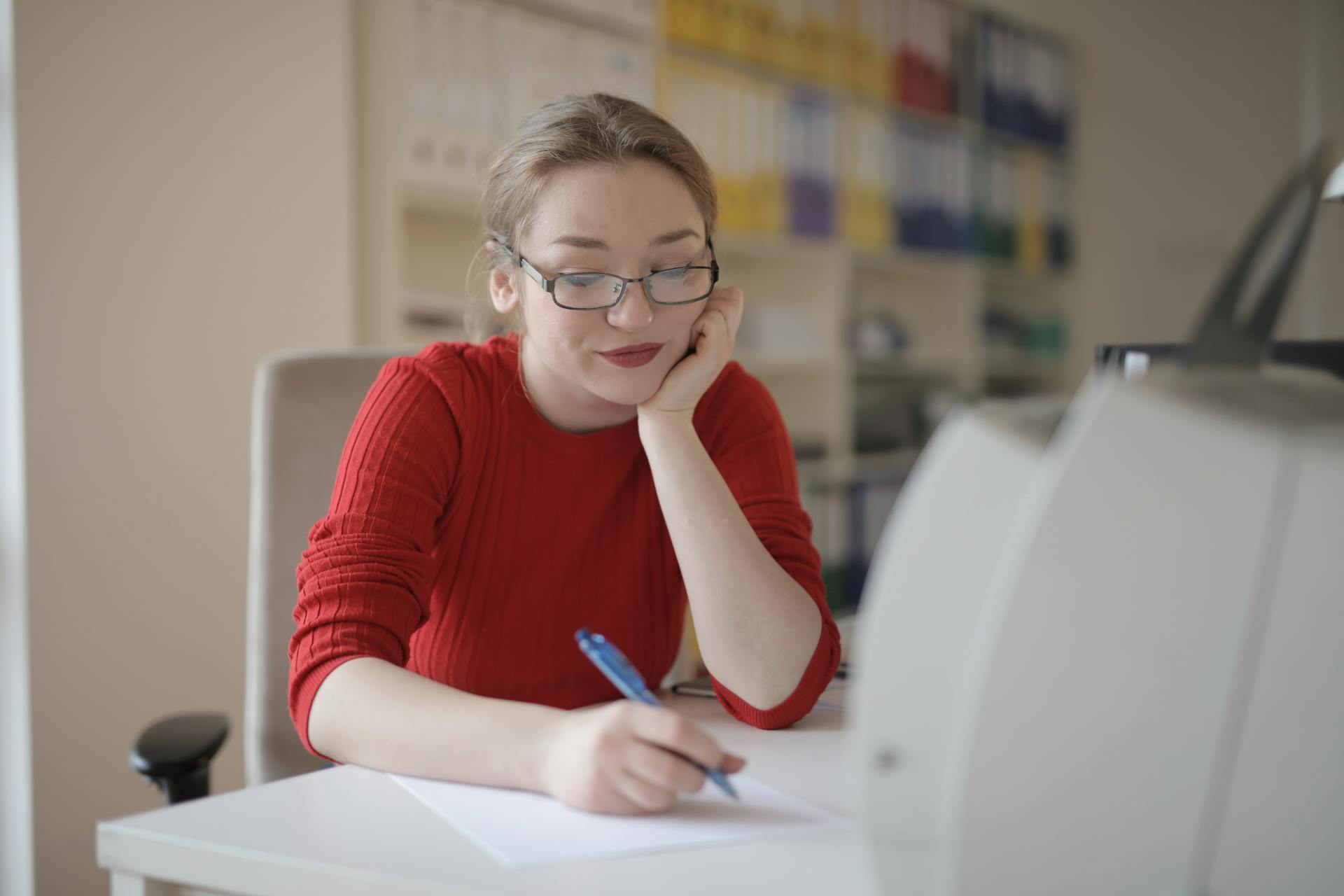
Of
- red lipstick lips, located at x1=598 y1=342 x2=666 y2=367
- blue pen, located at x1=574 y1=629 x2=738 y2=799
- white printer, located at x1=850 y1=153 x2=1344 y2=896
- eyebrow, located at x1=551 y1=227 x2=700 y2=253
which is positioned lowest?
blue pen, located at x1=574 y1=629 x2=738 y2=799

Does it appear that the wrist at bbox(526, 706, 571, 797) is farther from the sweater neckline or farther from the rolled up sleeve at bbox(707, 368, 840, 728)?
the sweater neckline

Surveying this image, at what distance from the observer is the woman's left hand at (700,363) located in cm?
108

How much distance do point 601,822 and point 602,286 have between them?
19.1 inches

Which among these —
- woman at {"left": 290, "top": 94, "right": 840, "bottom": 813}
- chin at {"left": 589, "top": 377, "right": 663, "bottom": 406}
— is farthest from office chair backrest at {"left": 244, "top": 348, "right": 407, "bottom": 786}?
chin at {"left": 589, "top": 377, "right": 663, "bottom": 406}

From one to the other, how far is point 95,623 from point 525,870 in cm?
157

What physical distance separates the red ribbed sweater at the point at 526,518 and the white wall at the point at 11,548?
3.37ft

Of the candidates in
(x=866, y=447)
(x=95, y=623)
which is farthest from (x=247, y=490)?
(x=866, y=447)

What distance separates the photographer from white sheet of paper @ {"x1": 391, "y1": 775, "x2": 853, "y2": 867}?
0.65m

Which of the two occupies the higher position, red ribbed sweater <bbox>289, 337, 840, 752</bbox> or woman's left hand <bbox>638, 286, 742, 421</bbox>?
woman's left hand <bbox>638, 286, 742, 421</bbox>

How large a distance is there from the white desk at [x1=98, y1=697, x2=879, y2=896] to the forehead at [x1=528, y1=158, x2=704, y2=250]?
0.48 m

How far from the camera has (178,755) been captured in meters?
1.22

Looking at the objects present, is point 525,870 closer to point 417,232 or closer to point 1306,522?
point 1306,522

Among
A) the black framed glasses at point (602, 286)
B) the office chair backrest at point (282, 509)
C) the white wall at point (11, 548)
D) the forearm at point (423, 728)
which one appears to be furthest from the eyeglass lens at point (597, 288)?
the white wall at point (11, 548)

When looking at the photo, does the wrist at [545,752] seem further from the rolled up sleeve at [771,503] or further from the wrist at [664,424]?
the wrist at [664,424]
